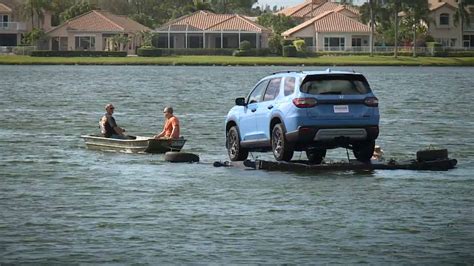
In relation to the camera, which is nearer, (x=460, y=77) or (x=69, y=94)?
(x=69, y=94)

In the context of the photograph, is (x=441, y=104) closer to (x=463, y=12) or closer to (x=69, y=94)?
(x=69, y=94)

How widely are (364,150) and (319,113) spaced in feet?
6.97

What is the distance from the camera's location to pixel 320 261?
1984cm

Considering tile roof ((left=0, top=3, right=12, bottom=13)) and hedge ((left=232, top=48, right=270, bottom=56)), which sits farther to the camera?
tile roof ((left=0, top=3, right=12, bottom=13))

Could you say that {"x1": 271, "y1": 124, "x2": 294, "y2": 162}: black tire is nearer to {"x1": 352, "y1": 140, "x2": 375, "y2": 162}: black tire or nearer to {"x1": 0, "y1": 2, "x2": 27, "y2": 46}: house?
{"x1": 352, "y1": 140, "x2": 375, "y2": 162}: black tire

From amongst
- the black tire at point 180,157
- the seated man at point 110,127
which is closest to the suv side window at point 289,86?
the black tire at point 180,157

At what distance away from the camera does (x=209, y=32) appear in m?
171

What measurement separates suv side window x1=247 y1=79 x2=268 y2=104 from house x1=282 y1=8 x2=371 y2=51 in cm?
14028

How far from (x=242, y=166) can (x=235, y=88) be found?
65138 millimetres

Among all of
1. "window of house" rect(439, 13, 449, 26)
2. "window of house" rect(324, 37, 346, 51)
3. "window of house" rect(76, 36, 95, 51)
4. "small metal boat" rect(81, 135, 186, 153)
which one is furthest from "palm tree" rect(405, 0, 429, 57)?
"small metal boat" rect(81, 135, 186, 153)

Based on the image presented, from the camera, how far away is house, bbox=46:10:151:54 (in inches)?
6909

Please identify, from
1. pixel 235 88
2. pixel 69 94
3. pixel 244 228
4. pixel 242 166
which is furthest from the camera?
pixel 235 88

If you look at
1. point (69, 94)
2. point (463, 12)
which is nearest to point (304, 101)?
point (69, 94)

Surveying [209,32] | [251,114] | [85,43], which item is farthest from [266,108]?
[85,43]
